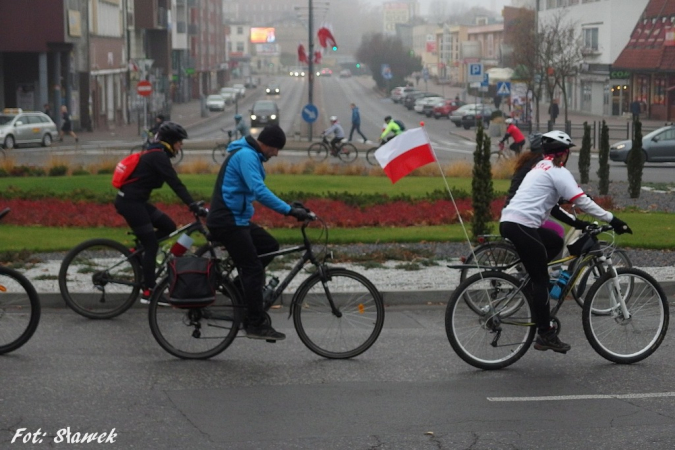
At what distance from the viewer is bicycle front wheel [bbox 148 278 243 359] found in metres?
8.27

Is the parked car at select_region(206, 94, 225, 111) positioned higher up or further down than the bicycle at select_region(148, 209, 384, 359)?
higher up

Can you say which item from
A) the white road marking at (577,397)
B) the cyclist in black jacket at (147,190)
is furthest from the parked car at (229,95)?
the white road marking at (577,397)

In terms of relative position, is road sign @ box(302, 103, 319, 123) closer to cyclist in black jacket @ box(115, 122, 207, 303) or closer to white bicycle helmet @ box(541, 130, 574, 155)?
cyclist in black jacket @ box(115, 122, 207, 303)

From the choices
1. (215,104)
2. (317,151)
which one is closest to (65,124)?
(317,151)

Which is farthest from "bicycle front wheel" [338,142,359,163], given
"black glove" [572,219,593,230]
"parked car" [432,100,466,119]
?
"parked car" [432,100,466,119]

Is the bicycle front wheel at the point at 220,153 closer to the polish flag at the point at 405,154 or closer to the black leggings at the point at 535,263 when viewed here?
the polish flag at the point at 405,154

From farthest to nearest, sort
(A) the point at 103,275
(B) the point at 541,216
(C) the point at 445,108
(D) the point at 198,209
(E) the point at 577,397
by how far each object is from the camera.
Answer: (C) the point at 445,108, (A) the point at 103,275, (D) the point at 198,209, (B) the point at 541,216, (E) the point at 577,397

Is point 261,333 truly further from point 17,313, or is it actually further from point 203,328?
point 17,313

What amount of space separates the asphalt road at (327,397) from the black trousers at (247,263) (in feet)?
1.31

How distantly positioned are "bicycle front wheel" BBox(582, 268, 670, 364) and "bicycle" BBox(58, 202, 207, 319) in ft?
11.5

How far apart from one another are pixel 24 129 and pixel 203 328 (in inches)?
1501

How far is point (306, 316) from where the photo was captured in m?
8.35

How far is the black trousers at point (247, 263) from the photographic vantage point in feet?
26.8

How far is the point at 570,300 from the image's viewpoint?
35.5ft
